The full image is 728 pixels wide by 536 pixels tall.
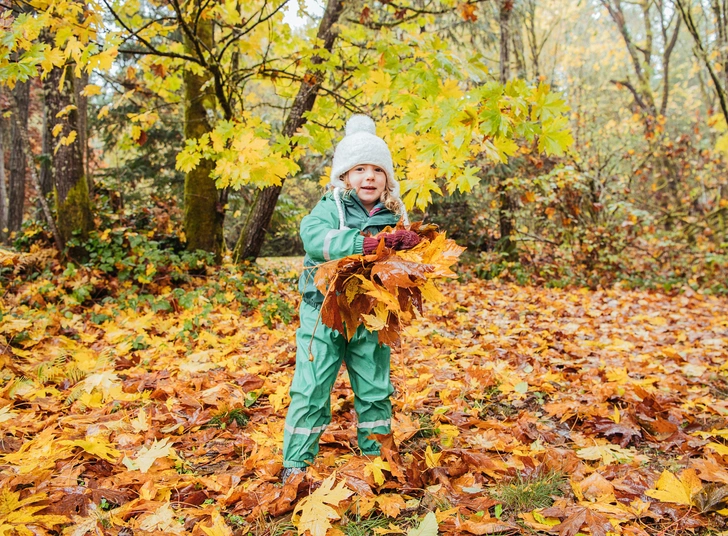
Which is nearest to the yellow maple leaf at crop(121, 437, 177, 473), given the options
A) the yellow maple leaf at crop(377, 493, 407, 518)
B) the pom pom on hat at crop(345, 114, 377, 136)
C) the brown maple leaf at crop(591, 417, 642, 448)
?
the yellow maple leaf at crop(377, 493, 407, 518)

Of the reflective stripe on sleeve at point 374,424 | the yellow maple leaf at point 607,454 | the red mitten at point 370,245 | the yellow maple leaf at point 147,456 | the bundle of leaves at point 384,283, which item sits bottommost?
the yellow maple leaf at point 607,454

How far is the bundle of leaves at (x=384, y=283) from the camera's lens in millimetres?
1722

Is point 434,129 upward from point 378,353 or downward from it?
upward

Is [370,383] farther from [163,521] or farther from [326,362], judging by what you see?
[163,521]

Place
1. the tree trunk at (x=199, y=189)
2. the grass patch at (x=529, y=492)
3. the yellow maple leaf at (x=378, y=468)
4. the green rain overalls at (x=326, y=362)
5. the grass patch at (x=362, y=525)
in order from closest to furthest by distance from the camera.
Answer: the grass patch at (x=362, y=525) < the grass patch at (x=529, y=492) < the yellow maple leaf at (x=378, y=468) < the green rain overalls at (x=326, y=362) < the tree trunk at (x=199, y=189)

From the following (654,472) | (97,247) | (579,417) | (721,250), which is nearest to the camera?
(654,472)

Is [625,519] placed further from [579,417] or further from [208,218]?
[208,218]

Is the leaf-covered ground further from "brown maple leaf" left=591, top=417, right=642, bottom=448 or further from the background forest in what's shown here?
the background forest

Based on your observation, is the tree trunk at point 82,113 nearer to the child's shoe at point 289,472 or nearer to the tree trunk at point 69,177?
the tree trunk at point 69,177

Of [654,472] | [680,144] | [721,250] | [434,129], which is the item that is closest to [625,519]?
[654,472]

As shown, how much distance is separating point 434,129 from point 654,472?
2.29 m

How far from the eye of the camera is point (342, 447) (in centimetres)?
255

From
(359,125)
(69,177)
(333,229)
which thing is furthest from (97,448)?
(69,177)

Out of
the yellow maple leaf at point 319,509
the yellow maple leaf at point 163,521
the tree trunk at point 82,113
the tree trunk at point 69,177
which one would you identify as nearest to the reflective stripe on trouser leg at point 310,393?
the yellow maple leaf at point 319,509
